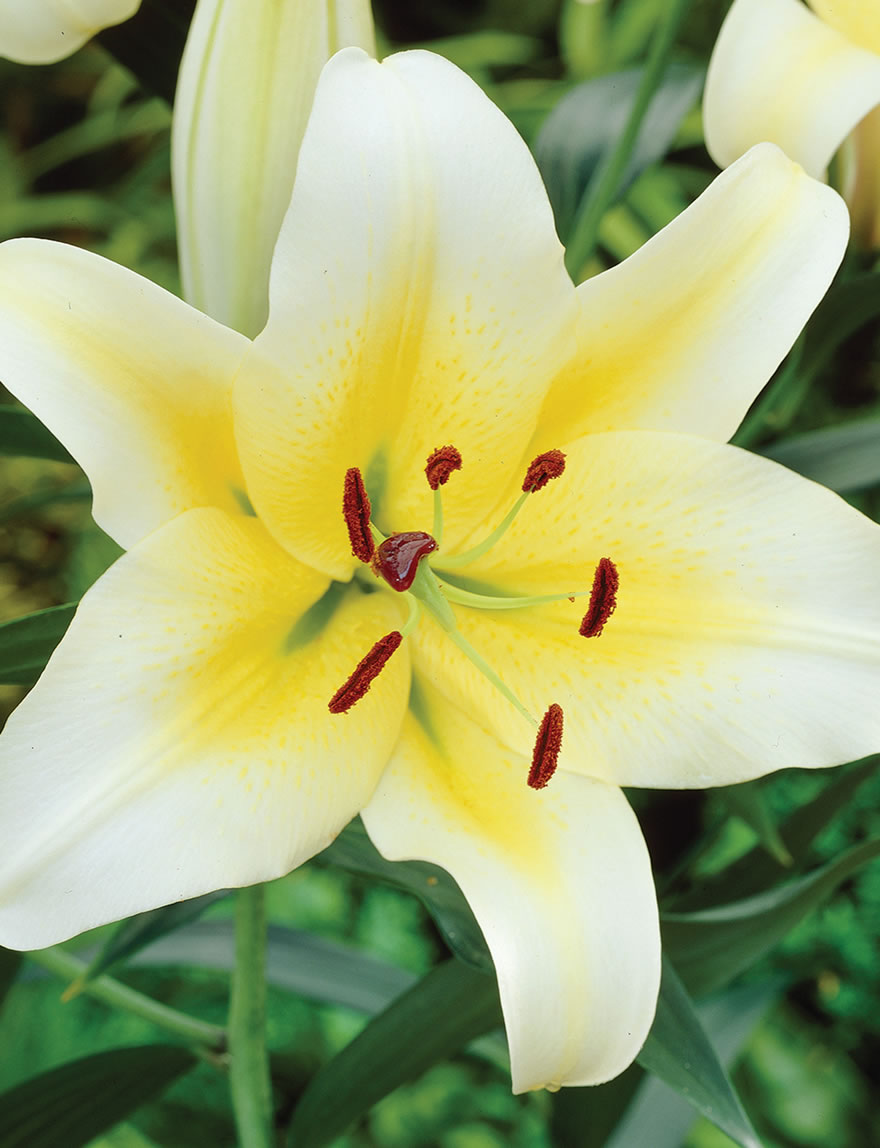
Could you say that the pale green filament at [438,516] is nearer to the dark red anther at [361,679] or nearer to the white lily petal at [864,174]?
the dark red anther at [361,679]

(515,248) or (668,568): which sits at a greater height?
(515,248)

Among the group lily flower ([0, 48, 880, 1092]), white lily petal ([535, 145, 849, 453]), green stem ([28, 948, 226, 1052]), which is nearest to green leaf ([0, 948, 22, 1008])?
green stem ([28, 948, 226, 1052])

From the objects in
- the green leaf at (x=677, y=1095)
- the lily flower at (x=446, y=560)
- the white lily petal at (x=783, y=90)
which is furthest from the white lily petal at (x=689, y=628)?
the green leaf at (x=677, y=1095)

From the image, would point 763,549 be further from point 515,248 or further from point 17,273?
point 17,273

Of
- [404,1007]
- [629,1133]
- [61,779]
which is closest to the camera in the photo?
[61,779]

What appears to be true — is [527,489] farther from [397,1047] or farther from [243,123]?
[397,1047]

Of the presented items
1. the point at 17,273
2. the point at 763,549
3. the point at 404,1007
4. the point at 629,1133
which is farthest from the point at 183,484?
the point at 629,1133

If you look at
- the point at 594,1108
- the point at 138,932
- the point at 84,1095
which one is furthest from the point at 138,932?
the point at 594,1108
